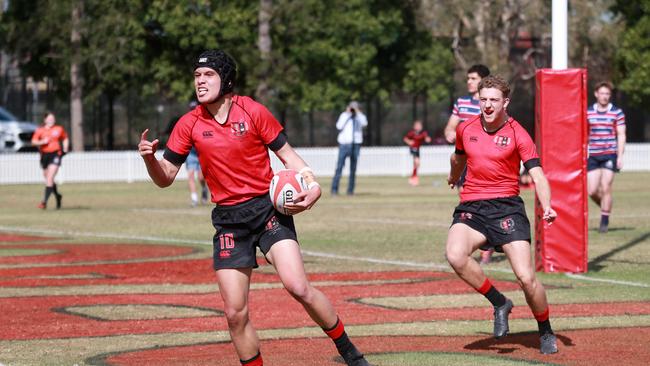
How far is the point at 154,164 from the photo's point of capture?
27.2ft

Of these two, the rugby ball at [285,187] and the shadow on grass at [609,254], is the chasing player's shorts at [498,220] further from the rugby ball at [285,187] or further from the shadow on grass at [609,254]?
the shadow on grass at [609,254]

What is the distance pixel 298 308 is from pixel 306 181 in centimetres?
446

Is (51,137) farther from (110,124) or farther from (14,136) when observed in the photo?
(110,124)

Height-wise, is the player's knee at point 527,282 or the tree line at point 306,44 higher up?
the tree line at point 306,44

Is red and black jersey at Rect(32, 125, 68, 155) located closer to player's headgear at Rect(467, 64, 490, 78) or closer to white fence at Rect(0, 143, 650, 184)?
white fence at Rect(0, 143, 650, 184)

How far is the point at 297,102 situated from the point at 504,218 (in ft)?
153

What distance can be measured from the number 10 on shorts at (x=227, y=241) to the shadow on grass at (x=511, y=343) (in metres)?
2.35

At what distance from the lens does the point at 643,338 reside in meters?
10.3

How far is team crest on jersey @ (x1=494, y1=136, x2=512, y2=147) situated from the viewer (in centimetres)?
1012

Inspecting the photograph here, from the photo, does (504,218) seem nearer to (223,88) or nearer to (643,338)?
(643,338)

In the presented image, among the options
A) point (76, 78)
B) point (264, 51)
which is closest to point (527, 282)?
point (264, 51)

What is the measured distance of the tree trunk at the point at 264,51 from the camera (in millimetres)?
51719

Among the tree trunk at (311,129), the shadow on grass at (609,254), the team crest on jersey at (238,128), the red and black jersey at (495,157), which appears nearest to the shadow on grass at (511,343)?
the red and black jersey at (495,157)

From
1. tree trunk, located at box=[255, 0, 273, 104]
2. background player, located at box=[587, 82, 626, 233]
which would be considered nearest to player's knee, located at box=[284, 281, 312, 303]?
background player, located at box=[587, 82, 626, 233]
